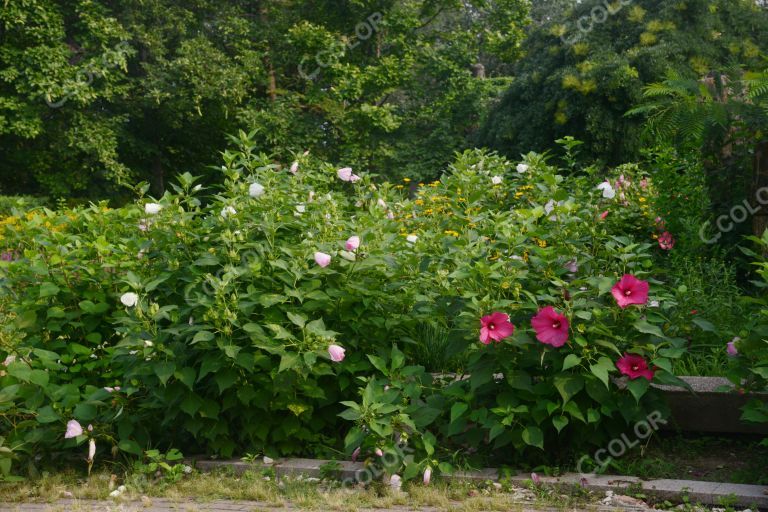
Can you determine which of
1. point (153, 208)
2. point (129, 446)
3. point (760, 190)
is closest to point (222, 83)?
point (153, 208)

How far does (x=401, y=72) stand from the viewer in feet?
57.2

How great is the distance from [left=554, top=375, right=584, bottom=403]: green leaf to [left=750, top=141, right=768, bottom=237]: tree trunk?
7.10ft

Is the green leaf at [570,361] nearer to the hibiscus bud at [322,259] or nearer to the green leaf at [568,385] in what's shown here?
the green leaf at [568,385]

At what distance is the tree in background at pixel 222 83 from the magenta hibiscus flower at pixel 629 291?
43.8ft

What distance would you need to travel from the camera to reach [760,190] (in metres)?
4.78

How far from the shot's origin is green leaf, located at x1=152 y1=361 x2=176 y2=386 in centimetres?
349

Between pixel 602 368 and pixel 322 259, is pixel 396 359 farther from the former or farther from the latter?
pixel 602 368

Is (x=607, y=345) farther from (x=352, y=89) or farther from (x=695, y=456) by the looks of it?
(x=352, y=89)

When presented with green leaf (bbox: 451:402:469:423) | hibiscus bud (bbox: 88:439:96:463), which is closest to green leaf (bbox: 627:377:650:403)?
green leaf (bbox: 451:402:469:423)

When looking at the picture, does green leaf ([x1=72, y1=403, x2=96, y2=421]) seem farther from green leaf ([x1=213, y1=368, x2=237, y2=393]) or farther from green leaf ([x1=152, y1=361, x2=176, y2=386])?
green leaf ([x1=213, y1=368, x2=237, y2=393])

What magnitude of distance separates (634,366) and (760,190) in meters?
2.07

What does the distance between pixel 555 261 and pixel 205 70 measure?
45.3ft

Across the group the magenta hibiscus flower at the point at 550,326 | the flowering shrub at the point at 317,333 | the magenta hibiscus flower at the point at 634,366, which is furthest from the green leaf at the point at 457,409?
the magenta hibiscus flower at the point at 634,366

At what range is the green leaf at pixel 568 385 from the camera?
3.28m
